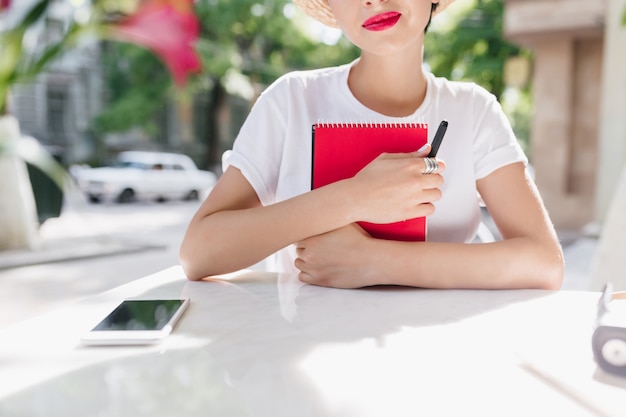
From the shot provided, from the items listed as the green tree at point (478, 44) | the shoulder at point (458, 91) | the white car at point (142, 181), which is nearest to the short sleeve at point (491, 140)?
the shoulder at point (458, 91)

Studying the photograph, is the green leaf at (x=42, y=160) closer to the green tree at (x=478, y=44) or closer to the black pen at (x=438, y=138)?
the black pen at (x=438, y=138)

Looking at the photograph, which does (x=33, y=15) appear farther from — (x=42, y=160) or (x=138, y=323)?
(x=138, y=323)

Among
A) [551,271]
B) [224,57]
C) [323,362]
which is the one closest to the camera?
[323,362]

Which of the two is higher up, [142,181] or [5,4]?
[5,4]

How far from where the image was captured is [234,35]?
58.1ft

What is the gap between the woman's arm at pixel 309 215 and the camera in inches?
40.8

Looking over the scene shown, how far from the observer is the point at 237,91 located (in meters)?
17.1

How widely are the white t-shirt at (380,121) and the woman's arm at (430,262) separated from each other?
0.19m

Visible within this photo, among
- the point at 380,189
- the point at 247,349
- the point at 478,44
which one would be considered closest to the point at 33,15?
the point at 247,349

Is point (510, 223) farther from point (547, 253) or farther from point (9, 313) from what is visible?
point (9, 313)

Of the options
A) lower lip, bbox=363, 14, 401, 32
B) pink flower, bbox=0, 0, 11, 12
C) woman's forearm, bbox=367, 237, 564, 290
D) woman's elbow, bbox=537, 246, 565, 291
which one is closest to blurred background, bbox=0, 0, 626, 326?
pink flower, bbox=0, 0, 11, 12

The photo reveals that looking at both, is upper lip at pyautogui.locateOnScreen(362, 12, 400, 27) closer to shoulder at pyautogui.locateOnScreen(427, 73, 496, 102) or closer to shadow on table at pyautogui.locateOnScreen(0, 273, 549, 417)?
shoulder at pyautogui.locateOnScreen(427, 73, 496, 102)

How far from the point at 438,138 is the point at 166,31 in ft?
2.15

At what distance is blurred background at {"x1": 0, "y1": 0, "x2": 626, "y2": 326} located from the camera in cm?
493
